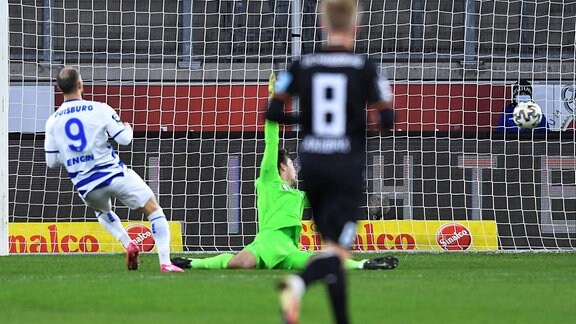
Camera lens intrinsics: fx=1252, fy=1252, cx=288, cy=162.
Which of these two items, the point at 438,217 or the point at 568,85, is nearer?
the point at 438,217

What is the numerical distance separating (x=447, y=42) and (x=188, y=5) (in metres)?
4.01

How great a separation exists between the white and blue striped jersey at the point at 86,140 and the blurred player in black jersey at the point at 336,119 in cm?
477

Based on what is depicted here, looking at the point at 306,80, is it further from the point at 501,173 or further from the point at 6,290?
the point at 501,173

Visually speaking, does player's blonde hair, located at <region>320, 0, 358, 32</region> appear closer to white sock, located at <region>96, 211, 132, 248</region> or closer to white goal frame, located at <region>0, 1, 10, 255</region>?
white sock, located at <region>96, 211, 132, 248</region>

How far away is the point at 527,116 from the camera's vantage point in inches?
634

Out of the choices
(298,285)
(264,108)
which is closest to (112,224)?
(298,285)

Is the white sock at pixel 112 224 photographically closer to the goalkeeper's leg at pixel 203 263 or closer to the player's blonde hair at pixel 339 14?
the goalkeeper's leg at pixel 203 263

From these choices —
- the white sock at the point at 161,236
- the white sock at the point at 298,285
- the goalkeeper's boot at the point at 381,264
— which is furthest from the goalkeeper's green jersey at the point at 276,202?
the white sock at the point at 298,285

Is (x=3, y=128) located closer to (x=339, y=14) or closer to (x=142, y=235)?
(x=142, y=235)

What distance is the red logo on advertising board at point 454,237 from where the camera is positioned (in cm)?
1734

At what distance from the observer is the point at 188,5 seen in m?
19.2

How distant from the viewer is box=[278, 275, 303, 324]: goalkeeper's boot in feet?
19.4

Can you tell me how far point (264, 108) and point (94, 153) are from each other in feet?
23.2

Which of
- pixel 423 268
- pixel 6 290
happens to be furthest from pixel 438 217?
pixel 6 290
